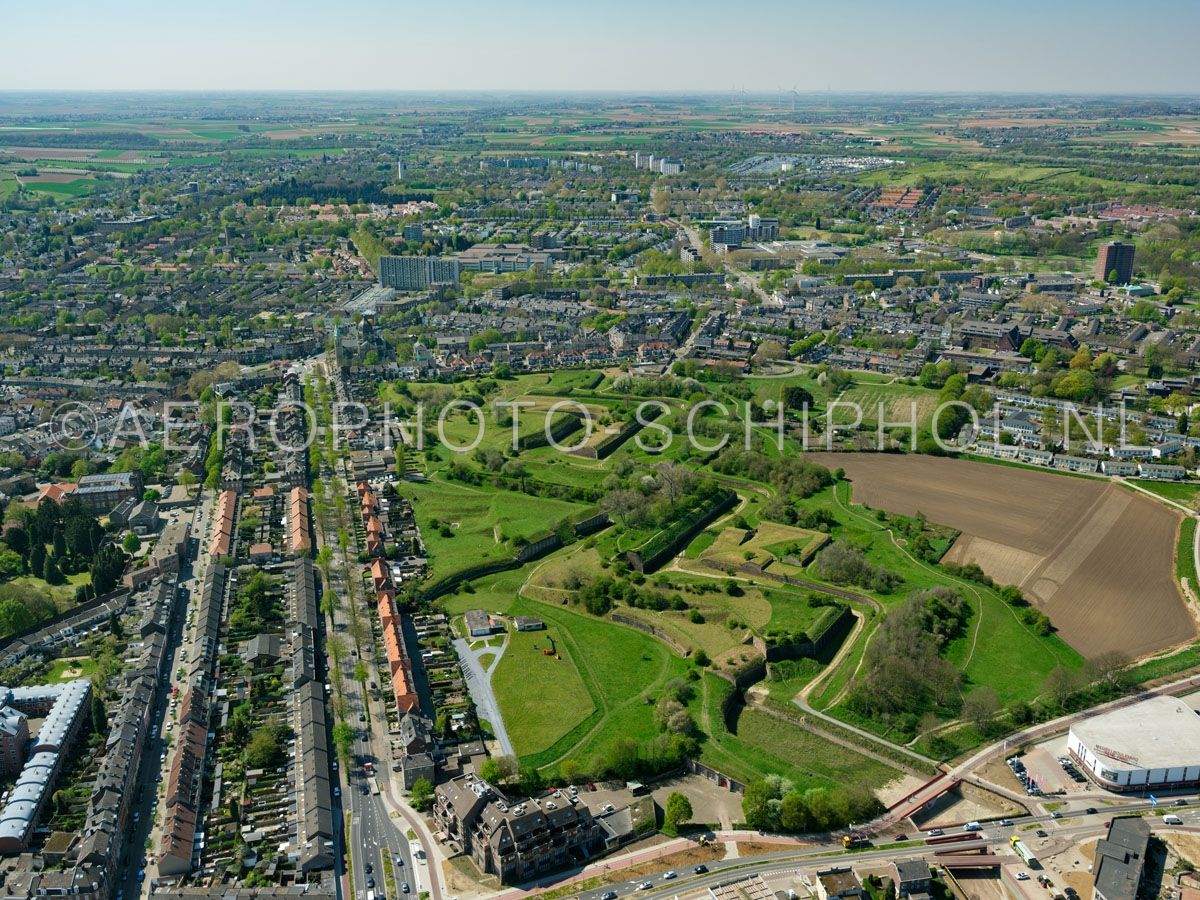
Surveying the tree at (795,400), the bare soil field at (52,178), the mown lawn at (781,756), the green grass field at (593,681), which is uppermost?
the bare soil field at (52,178)

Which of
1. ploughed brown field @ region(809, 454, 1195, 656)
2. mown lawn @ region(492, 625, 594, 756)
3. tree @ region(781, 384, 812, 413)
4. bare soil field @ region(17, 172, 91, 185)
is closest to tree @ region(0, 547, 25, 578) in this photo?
mown lawn @ region(492, 625, 594, 756)

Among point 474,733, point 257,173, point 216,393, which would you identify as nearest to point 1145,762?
point 474,733

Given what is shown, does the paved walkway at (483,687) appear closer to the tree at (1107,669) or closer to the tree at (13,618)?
the tree at (13,618)

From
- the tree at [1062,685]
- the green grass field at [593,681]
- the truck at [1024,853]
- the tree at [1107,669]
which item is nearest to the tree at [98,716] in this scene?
the green grass field at [593,681]

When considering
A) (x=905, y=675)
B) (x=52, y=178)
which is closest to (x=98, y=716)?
(x=905, y=675)

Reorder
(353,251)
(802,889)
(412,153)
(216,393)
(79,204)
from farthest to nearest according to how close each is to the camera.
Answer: (412,153), (79,204), (353,251), (216,393), (802,889)

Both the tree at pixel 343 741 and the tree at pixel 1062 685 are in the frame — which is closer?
the tree at pixel 343 741

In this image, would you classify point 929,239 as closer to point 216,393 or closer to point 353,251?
point 353,251
